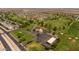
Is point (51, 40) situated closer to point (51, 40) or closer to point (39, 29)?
point (51, 40)

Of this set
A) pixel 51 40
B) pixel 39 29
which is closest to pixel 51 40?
pixel 51 40

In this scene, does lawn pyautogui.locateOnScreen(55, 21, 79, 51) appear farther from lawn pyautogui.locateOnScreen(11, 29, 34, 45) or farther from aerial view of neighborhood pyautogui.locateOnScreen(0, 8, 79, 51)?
lawn pyautogui.locateOnScreen(11, 29, 34, 45)

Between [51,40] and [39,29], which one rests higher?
[39,29]

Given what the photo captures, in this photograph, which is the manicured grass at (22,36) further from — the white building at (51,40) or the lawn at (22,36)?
the white building at (51,40)
